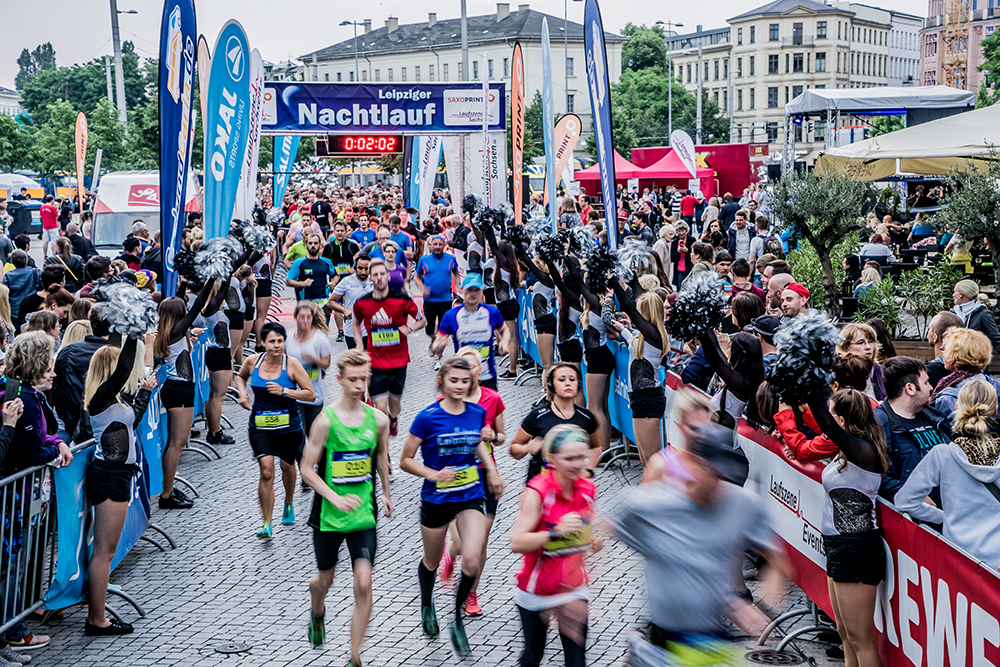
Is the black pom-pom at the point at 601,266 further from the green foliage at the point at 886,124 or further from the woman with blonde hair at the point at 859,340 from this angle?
the green foliage at the point at 886,124

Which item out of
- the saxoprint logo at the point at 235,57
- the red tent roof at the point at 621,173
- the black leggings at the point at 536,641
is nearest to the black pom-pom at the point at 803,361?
the black leggings at the point at 536,641

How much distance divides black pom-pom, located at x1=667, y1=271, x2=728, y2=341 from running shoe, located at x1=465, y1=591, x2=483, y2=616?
2137mm

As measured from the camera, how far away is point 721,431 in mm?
4090

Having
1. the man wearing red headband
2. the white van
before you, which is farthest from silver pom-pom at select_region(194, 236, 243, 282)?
the white van

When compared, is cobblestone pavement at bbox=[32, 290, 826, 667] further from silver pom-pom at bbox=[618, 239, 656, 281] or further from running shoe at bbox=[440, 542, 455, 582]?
silver pom-pom at bbox=[618, 239, 656, 281]

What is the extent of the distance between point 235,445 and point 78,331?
3.55 m

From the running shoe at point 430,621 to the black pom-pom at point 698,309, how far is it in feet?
7.49

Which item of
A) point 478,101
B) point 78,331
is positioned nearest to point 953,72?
point 478,101

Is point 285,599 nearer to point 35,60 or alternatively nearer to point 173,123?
point 173,123

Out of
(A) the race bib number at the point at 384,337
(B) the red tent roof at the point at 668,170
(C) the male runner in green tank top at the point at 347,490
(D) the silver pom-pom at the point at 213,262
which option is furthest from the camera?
(B) the red tent roof at the point at 668,170

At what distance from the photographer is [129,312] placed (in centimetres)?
626

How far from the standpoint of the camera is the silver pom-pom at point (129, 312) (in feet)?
20.5

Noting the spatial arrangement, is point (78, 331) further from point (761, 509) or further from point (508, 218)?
point (508, 218)

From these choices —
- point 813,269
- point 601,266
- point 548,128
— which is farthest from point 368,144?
point 601,266
